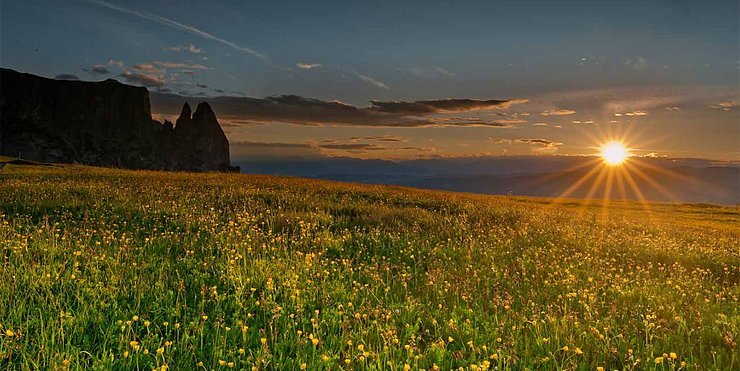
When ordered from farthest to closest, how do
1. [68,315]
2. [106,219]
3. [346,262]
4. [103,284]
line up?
[106,219] → [346,262] → [103,284] → [68,315]

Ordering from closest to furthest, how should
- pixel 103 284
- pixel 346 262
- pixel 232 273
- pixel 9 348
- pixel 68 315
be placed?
1. pixel 9 348
2. pixel 68 315
3. pixel 103 284
4. pixel 232 273
5. pixel 346 262

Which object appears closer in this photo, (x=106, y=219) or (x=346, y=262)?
(x=346, y=262)

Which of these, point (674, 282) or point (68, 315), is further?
point (674, 282)

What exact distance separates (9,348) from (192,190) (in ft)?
47.7

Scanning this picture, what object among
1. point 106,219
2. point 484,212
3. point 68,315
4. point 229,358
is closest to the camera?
point 229,358

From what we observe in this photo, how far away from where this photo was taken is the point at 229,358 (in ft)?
15.7

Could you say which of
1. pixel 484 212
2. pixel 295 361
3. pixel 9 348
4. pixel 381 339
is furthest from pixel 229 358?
pixel 484 212

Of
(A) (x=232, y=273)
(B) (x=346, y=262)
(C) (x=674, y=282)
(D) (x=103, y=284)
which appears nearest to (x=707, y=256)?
(C) (x=674, y=282)

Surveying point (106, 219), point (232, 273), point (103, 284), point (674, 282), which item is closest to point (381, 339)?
point (232, 273)

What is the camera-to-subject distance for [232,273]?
273 inches

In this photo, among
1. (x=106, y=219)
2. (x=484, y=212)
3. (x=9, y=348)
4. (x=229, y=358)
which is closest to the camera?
(x=9, y=348)

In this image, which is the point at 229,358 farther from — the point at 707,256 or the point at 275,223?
the point at 707,256

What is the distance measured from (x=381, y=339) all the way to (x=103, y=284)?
3.96 metres

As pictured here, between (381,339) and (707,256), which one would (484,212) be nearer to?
(707,256)
